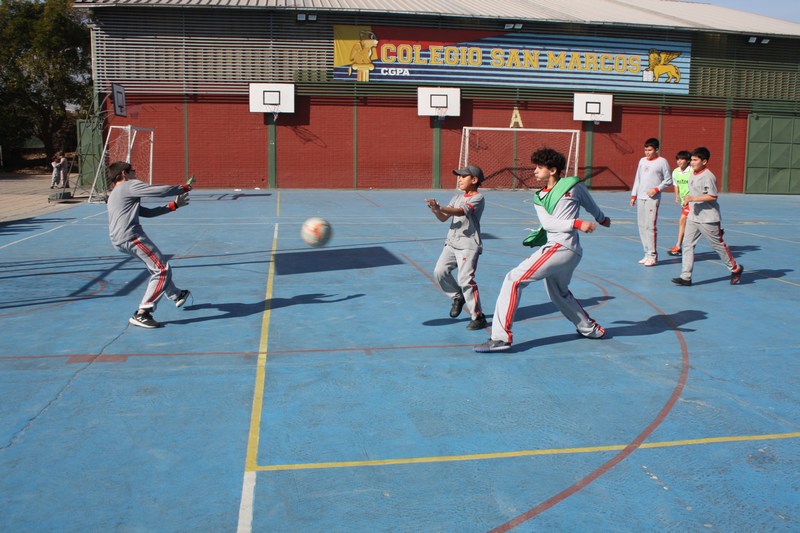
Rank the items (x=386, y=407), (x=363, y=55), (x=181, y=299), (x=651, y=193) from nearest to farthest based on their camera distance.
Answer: (x=386, y=407)
(x=181, y=299)
(x=651, y=193)
(x=363, y=55)

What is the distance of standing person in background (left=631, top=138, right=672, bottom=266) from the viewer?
1183 cm

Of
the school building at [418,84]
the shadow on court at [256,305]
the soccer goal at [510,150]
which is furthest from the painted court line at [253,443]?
the soccer goal at [510,150]

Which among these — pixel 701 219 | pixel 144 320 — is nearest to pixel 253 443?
pixel 144 320

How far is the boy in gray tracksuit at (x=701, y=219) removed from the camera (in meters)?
10.1

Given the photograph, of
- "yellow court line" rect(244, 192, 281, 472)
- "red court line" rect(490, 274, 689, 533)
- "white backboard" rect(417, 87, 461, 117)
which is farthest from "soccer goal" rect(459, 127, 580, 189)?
"red court line" rect(490, 274, 689, 533)

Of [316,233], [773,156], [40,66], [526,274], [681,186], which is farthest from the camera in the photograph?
[40,66]

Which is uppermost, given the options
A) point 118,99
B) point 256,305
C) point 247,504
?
point 118,99

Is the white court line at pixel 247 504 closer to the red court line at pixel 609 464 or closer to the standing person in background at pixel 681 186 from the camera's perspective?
the red court line at pixel 609 464

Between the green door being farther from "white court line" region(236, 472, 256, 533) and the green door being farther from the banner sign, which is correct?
"white court line" region(236, 472, 256, 533)

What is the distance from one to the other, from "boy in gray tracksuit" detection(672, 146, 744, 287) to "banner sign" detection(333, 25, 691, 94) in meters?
21.8

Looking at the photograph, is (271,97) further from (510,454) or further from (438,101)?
(510,454)

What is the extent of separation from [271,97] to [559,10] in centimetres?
1489

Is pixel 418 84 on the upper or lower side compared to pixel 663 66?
lower

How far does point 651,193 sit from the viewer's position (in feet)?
38.8
